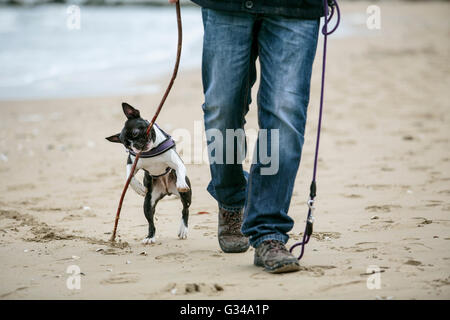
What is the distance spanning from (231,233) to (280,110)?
82 cm

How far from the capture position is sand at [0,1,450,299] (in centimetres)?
305

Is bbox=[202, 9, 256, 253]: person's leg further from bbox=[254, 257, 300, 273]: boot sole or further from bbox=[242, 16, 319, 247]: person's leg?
bbox=[254, 257, 300, 273]: boot sole

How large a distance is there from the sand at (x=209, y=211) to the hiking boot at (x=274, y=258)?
6 centimetres

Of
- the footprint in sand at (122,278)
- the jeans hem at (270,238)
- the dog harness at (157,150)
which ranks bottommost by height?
the footprint in sand at (122,278)

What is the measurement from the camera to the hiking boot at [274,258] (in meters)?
3.15

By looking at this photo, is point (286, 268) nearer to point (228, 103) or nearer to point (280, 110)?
point (280, 110)

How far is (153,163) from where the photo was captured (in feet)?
12.8

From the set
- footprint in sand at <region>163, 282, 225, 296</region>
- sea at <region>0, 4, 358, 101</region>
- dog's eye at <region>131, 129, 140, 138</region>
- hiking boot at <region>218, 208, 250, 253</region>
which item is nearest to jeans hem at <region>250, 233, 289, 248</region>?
hiking boot at <region>218, 208, 250, 253</region>

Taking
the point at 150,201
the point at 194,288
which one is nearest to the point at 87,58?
the point at 150,201

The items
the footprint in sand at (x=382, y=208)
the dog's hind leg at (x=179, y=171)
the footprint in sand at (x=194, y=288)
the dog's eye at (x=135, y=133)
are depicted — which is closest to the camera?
the footprint in sand at (x=194, y=288)

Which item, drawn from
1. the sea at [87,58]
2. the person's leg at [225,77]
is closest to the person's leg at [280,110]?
the person's leg at [225,77]

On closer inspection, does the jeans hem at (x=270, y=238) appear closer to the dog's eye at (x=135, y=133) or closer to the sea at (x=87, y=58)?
the dog's eye at (x=135, y=133)
